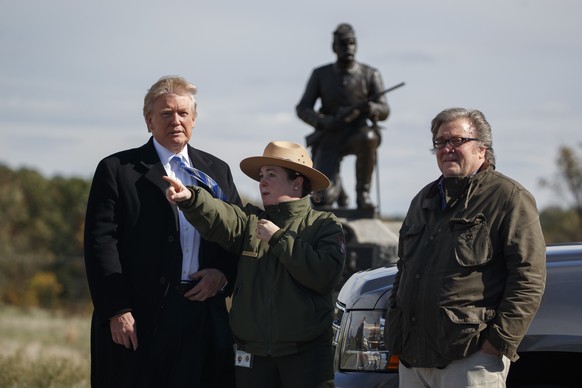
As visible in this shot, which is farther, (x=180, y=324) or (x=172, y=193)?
(x=180, y=324)

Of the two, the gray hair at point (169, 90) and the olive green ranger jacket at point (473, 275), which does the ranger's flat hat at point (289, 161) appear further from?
the olive green ranger jacket at point (473, 275)

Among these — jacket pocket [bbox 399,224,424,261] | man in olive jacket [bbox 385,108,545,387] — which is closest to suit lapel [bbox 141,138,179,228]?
jacket pocket [bbox 399,224,424,261]

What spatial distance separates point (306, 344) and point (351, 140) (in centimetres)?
658

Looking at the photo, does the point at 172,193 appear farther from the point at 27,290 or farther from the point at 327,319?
the point at 27,290

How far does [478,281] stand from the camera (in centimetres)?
430

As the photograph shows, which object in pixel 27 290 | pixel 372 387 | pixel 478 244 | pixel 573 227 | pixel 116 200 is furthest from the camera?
pixel 27 290

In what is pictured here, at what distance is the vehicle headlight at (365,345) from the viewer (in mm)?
4852

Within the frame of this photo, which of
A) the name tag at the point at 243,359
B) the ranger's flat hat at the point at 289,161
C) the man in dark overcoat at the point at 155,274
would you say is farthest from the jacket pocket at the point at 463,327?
the man in dark overcoat at the point at 155,274

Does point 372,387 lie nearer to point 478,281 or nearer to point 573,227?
point 478,281

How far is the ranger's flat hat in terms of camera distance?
507 cm

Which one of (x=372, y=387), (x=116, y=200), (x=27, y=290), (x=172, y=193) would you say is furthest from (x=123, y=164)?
(x=27, y=290)

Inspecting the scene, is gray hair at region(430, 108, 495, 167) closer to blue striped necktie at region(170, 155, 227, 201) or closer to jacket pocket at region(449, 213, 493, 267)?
jacket pocket at region(449, 213, 493, 267)

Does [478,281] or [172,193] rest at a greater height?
[172,193]

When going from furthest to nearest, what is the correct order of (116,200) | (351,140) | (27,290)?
1. (27,290)
2. (351,140)
3. (116,200)
